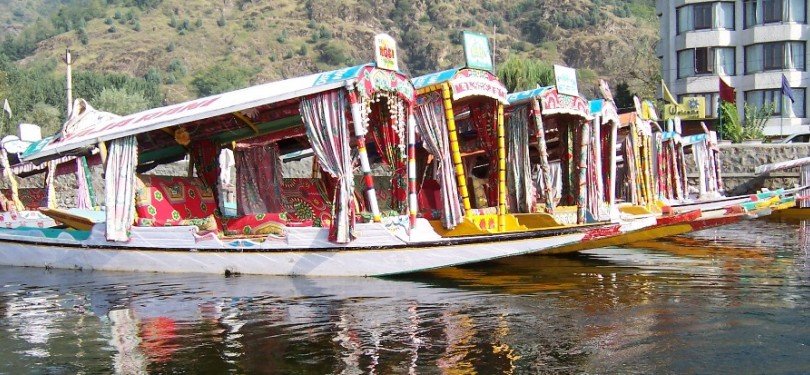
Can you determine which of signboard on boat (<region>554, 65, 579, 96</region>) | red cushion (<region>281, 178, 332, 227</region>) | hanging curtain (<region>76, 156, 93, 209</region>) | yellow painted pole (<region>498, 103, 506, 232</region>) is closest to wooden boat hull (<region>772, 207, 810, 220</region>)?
signboard on boat (<region>554, 65, 579, 96</region>)

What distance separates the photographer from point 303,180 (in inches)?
773

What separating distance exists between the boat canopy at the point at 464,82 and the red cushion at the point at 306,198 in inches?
Answer: 177

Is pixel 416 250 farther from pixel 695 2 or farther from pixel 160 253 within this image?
pixel 695 2

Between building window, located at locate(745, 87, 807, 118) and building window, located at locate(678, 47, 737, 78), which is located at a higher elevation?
building window, located at locate(678, 47, 737, 78)

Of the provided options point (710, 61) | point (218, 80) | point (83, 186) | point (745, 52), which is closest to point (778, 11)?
point (745, 52)

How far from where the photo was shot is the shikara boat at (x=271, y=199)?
1370cm

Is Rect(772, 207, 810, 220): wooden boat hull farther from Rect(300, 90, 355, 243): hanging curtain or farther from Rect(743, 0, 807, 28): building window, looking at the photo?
Rect(300, 90, 355, 243): hanging curtain

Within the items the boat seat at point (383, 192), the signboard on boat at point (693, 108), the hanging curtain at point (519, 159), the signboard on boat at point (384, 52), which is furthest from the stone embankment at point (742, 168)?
the signboard on boat at point (384, 52)

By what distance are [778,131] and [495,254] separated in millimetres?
40910

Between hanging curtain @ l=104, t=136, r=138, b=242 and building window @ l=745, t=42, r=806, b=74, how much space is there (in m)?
43.1

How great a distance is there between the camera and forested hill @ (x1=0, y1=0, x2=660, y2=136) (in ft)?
396

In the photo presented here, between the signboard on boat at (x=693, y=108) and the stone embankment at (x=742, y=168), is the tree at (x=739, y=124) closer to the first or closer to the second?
the signboard on boat at (x=693, y=108)

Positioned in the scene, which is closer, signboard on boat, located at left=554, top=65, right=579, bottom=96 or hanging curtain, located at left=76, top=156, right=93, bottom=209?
signboard on boat, located at left=554, top=65, right=579, bottom=96

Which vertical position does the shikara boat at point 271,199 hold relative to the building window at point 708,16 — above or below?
below
